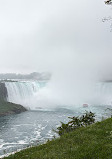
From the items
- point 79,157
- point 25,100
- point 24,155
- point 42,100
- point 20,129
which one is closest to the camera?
point 79,157

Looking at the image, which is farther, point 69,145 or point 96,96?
point 96,96

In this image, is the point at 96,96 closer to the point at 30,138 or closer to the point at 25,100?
the point at 25,100

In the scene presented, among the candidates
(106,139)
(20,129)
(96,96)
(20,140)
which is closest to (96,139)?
(106,139)

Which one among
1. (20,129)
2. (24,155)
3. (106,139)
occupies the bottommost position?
(20,129)

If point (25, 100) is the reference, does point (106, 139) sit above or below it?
above

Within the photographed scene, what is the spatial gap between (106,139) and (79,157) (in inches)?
72.3

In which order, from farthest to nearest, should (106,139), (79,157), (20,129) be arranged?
Result: (20,129), (106,139), (79,157)

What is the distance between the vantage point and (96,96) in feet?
332

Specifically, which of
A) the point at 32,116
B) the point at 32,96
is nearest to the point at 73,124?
the point at 32,116

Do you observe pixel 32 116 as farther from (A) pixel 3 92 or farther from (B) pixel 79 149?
(B) pixel 79 149

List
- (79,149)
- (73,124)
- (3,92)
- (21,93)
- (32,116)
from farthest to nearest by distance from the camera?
(21,93)
(3,92)
(32,116)
(73,124)
(79,149)

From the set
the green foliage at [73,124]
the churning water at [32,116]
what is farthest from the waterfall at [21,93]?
the green foliage at [73,124]

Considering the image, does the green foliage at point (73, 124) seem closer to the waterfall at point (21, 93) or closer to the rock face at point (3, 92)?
the rock face at point (3, 92)

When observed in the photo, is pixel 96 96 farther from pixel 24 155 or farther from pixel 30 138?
pixel 24 155
